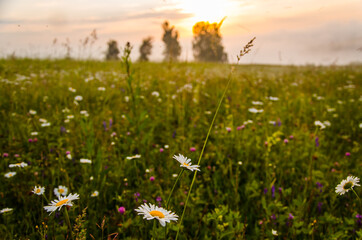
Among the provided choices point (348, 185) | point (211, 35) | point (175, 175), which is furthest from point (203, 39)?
point (348, 185)

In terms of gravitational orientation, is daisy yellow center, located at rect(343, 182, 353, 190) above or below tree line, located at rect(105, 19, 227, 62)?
below

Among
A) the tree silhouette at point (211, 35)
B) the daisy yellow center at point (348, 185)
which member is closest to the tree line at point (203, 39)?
the tree silhouette at point (211, 35)

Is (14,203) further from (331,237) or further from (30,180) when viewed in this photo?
(331,237)

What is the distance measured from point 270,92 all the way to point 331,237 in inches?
156

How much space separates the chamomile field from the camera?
1.37 m

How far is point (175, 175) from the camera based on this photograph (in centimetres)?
187

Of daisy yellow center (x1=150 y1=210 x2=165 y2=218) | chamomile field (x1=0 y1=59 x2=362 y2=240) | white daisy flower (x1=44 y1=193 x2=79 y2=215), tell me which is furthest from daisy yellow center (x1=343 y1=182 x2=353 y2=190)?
white daisy flower (x1=44 y1=193 x2=79 y2=215)

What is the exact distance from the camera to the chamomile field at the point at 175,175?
54.0 inches

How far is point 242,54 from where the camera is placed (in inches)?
40.1

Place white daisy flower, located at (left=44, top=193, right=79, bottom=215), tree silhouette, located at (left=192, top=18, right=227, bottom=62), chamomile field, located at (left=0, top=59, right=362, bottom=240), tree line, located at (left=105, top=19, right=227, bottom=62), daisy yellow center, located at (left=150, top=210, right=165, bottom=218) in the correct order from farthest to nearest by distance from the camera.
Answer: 1. tree line, located at (left=105, top=19, right=227, bottom=62)
2. tree silhouette, located at (left=192, top=18, right=227, bottom=62)
3. chamomile field, located at (left=0, top=59, right=362, bottom=240)
4. white daisy flower, located at (left=44, top=193, right=79, bottom=215)
5. daisy yellow center, located at (left=150, top=210, right=165, bottom=218)

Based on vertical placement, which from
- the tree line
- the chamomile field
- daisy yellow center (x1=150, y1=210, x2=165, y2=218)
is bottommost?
the chamomile field

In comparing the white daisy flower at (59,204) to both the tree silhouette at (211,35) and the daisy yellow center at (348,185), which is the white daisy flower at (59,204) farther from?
the tree silhouette at (211,35)

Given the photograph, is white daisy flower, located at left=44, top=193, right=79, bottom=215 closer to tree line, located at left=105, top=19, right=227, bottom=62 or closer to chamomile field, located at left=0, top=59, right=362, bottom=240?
chamomile field, located at left=0, top=59, right=362, bottom=240

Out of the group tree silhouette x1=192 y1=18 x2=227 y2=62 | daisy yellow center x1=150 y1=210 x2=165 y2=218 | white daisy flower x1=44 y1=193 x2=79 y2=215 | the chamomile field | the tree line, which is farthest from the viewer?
the tree line
